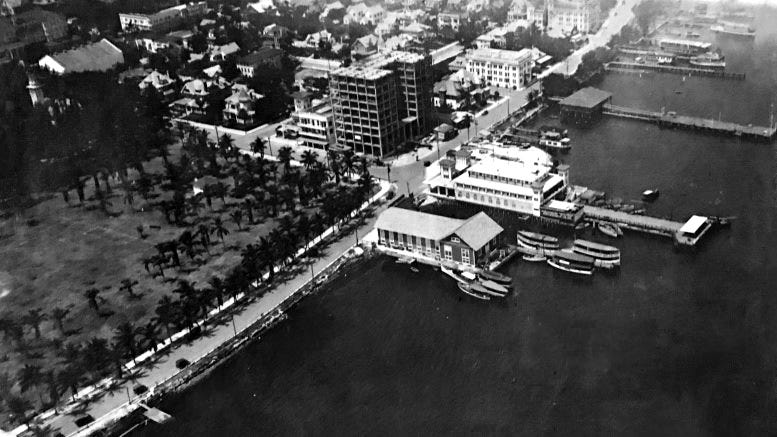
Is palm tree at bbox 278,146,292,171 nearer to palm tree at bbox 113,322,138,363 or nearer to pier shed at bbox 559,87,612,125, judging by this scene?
palm tree at bbox 113,322,138,363

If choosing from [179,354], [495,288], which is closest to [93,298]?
[179,354]

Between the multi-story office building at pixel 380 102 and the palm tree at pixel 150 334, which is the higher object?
the multi-story office building at pixel 380 102

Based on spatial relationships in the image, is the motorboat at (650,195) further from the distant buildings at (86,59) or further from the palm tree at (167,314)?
the distant buildings at (86,59)

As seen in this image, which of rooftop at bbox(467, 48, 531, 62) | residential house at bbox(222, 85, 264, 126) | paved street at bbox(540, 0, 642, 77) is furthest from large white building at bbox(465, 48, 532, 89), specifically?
residential house at bbox(222, 85, 264, 126)

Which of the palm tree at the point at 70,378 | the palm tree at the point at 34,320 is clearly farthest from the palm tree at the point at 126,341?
the palm tree at the point at 34,320

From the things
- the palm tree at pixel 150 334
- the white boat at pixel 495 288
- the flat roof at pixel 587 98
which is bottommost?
the white boat at pixel 495 288

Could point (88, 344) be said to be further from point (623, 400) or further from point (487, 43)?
point (487, 43)
